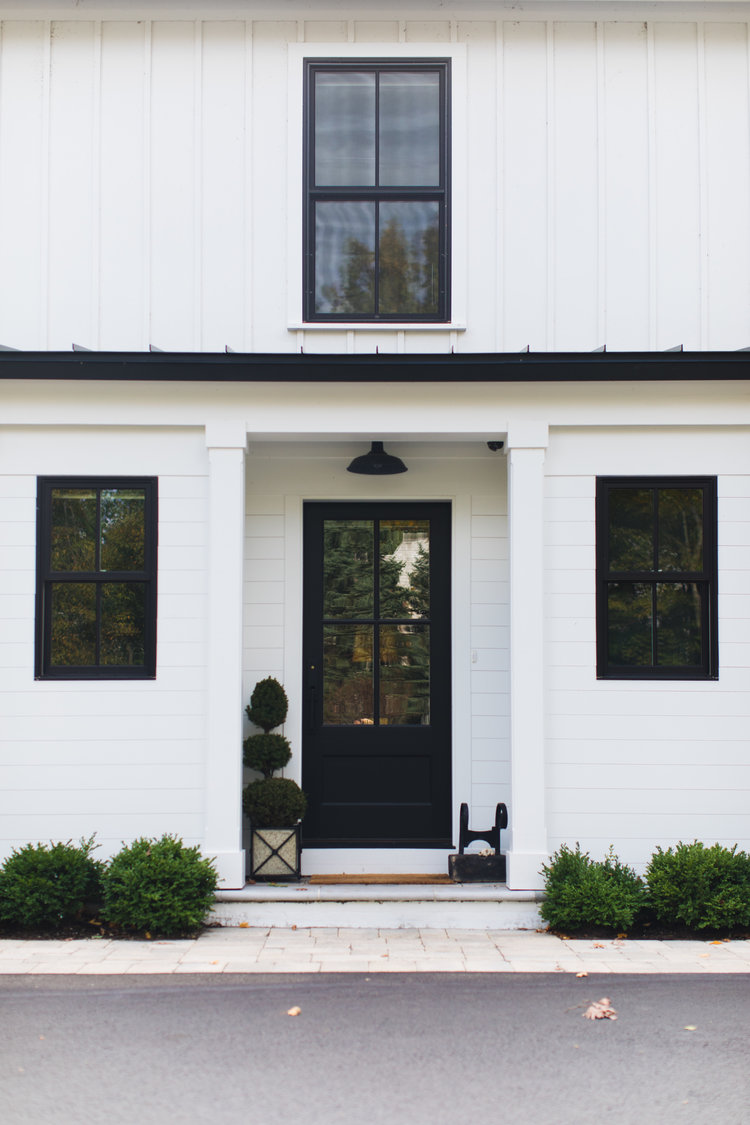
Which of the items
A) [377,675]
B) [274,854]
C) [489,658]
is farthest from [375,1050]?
[489,658]

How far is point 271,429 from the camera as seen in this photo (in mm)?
6145

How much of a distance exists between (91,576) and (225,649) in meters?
1.00

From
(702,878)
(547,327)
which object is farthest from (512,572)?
(702,878)

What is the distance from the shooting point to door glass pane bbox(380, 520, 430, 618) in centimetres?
689

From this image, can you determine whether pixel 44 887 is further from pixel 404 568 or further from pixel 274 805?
pixel 404 568

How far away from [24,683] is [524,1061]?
375 cm

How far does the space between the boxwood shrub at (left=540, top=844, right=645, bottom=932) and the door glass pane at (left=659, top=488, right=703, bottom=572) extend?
1.94m

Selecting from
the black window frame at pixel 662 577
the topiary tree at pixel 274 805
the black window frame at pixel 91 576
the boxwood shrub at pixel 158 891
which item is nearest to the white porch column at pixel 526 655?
the black window frame at pixel 662 577

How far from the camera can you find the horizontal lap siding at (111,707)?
6051mm

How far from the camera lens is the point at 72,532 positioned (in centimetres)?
626

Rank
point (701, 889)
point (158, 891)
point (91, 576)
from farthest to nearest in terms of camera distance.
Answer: point (91, 576) → point (701, 889) → point (158, 891)

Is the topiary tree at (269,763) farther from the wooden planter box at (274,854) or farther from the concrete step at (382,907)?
the concrete step at (382,907)

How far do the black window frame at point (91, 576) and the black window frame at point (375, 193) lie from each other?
66.2 inches

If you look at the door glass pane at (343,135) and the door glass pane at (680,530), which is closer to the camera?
the door glass pane at (680,530)
